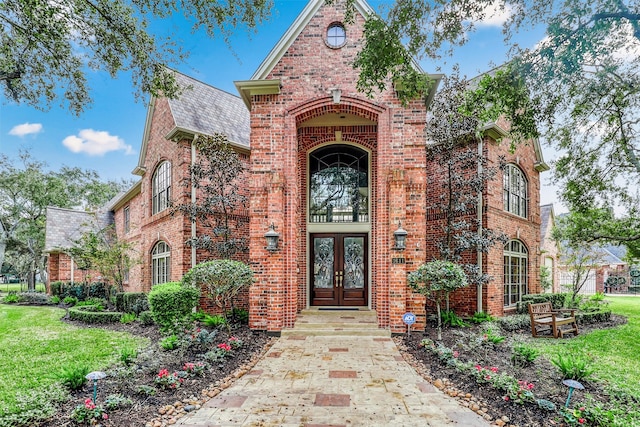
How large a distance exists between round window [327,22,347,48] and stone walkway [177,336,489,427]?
22.6 feet

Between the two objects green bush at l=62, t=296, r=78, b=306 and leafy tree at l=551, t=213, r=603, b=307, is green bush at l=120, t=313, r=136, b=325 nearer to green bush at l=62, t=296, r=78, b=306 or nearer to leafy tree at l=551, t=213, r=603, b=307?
green bush at l=62, t=296, r=78, b=306

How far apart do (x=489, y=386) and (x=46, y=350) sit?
830 centimetres

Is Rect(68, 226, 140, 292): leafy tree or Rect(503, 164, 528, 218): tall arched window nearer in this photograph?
Rect(503, 164, 528, 218): tall arched window

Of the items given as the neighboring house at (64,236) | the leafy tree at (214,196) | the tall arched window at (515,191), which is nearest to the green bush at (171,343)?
the leafy tree at (214,196)

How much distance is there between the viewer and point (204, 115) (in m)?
11.8

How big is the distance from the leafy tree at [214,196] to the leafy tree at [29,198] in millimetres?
16435

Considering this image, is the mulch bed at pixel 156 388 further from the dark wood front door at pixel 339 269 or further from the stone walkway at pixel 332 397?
the dark wood front door at pixel 339 269

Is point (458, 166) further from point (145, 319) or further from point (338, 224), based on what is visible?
point (145, 319)

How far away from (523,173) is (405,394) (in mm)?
10917

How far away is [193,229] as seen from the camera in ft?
33.4

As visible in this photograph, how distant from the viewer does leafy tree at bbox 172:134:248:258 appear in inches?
380

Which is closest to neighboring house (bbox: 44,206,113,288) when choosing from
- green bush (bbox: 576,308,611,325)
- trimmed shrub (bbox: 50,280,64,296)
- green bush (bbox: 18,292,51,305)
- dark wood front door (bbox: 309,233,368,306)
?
trimmed shrub (bbox: 50,280,64,296)

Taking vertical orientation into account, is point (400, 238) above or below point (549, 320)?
above

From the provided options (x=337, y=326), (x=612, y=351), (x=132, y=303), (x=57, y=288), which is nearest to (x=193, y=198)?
(x=132, y=303)
